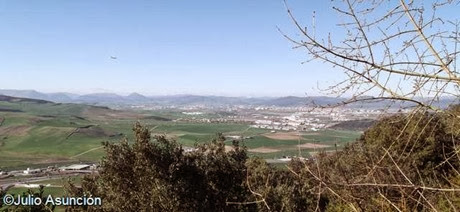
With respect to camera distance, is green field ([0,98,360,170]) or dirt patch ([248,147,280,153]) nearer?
green field ([0,98,360,170])

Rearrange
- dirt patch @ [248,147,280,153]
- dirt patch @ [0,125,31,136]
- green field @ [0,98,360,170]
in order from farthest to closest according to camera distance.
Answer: dirt patch @ [0,125,31,136]
dirt patch @ [248,147,280,153]
green field @ [0,98,360,170]

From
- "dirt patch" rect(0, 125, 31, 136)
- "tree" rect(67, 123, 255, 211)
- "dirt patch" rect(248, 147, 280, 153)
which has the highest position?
"tree" rect(67, 123, 255, 211)

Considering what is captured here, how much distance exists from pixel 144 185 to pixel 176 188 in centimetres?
129

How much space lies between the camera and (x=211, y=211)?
18.9 m

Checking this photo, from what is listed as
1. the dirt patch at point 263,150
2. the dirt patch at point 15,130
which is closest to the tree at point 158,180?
the dirt patch at point 263,150

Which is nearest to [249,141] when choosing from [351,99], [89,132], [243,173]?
[89,132]

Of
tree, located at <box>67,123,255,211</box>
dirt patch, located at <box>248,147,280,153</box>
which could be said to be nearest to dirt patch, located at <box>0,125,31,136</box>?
dirt patch, located at <box>248,147,280,153</box>

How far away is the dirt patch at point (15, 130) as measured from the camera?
160m

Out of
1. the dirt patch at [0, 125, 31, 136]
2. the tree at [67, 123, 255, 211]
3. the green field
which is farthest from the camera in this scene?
the dirt patch at [0, 125, 31, 136]

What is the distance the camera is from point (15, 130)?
16450 centimetres

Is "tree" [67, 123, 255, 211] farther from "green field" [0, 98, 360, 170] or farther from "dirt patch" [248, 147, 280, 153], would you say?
"dirt patch" [248, 147, 280, 153]

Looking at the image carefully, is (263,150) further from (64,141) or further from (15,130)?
(15,130)

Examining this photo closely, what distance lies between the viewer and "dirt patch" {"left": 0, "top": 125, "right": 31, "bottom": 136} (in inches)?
6314

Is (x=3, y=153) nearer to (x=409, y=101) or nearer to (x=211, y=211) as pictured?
(x=211, y=211)
